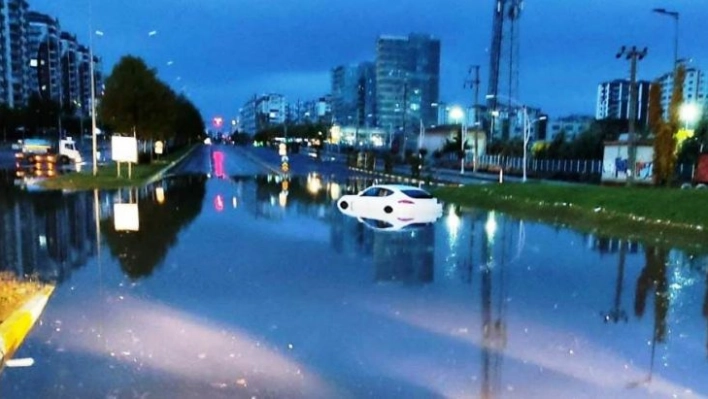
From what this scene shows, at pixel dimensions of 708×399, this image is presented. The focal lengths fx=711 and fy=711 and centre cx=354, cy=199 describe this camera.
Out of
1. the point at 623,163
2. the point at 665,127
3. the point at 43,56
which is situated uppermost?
the point at 43,56

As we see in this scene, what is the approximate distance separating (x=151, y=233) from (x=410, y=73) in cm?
11789

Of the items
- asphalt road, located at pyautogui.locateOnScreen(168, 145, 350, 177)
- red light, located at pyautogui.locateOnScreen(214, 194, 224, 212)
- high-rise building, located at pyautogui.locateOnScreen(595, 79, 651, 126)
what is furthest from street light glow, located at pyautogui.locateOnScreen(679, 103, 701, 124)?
high-rise building, located at pyautogui.locateOnScreen(595, 79, 651, 126)

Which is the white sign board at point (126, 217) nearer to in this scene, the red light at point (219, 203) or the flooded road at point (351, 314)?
the flooded road at point (351, 314)

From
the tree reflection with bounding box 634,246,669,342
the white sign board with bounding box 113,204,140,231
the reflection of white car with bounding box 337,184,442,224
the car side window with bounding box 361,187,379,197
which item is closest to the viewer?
the tree reflection with bounding box 634,246,669,342

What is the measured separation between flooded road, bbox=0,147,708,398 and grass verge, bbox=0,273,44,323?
16.5 inches

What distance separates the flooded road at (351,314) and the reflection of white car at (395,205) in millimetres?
4274

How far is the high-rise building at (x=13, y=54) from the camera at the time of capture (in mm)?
135125

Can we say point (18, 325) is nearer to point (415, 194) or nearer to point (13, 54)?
point (415, 194)

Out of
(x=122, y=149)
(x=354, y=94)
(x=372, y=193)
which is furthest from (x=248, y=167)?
(x=354, y=94)

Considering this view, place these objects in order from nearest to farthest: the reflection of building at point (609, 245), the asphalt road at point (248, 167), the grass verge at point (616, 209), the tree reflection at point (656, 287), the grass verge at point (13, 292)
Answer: the grass verge at point (13, 292) < the tree reflection at point (656, 287) < the reflection of building at point (609, 245) < the grass verge at point (616, 209) < the asphalt road at point (248, 167)

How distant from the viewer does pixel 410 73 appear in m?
132

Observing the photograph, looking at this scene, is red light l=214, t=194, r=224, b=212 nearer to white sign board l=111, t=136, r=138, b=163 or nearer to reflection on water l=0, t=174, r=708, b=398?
reflection on water l=0, t=174, r=708, b=398

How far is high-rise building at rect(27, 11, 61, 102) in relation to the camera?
508 ft

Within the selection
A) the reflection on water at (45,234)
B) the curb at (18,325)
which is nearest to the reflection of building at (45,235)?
the reflection on water at (45,234)
